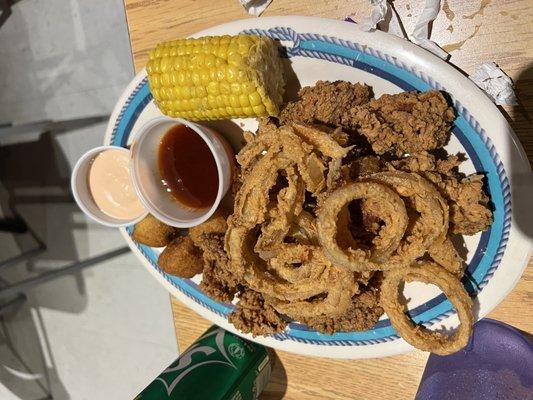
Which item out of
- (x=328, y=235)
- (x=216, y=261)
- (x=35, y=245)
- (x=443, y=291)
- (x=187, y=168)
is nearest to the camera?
(x=328, y=235)

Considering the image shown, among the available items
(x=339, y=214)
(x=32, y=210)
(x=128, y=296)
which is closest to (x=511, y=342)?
(x=339, y=214)

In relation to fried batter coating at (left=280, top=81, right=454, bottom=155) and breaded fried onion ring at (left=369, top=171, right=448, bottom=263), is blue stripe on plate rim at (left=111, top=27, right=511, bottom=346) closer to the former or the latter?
fried batter coating at (left=280, top=81, right=454, bottom=155)

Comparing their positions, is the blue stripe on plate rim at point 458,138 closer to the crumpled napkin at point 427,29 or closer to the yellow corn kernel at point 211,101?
the crumpled napkin at point 427,29

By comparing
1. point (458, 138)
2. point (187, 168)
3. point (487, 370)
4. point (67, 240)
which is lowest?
point (67, 240)

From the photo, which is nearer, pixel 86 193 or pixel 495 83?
pixel 495 83

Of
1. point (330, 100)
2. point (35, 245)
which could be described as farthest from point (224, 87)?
point (35, 245)

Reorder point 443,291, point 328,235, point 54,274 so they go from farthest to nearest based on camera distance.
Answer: point 54,274 → point 443,291 → point 328,235

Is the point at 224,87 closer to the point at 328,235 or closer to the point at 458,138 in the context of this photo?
the point at 328,235

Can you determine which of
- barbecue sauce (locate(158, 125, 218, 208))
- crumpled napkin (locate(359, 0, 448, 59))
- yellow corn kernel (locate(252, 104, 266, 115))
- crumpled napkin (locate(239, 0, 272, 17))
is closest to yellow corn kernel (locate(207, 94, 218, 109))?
yellow corn kernel (locate(252, 104, 266, 115))
